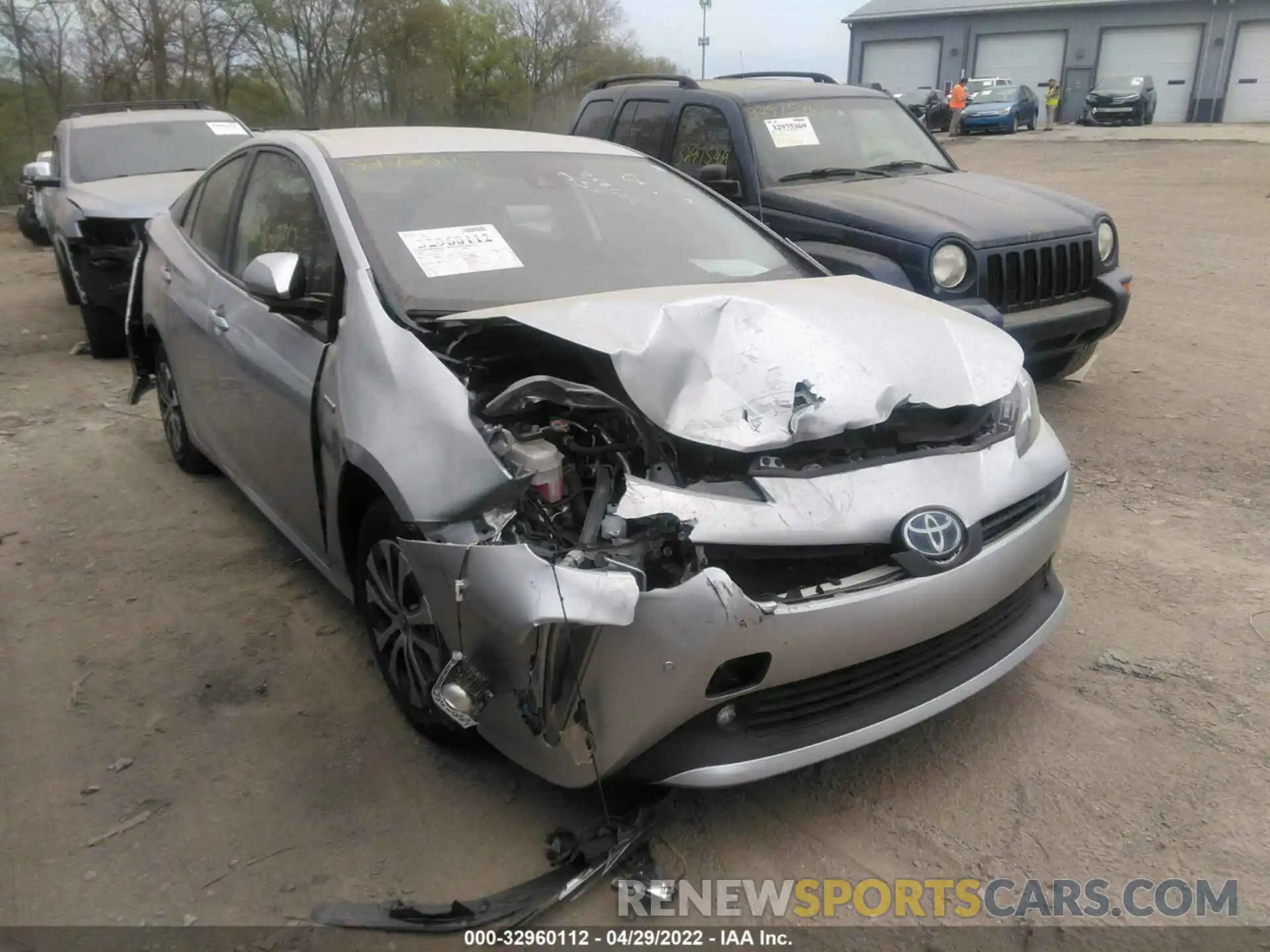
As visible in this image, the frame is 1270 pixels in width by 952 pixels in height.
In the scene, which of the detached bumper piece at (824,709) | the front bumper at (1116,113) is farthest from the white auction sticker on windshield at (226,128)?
the front bumper at (1116,113)

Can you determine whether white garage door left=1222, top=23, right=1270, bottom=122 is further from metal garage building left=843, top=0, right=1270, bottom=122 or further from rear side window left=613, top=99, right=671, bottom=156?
rear side window left=613, top=99, right=671, bottom=156

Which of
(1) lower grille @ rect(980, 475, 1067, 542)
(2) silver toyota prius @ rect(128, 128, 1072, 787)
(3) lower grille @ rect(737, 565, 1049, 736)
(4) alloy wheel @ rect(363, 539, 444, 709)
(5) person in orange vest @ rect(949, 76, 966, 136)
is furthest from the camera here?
(5) person in orange vest @ rect(949, 76, 966, 136)

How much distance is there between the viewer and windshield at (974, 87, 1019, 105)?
2869 centimetres

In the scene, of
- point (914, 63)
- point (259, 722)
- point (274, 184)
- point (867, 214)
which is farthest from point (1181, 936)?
point (914, 63)

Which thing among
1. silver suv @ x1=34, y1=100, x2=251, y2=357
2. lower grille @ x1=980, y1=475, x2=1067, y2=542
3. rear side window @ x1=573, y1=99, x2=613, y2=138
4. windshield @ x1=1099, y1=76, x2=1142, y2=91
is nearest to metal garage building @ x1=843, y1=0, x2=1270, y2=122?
windshield @ x1=1099, y1=76, x2=1142, y2=91

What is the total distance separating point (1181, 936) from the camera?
229cm

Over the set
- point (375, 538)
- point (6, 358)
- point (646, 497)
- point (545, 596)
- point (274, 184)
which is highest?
point (274, 184)

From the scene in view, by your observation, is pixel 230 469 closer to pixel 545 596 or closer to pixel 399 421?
pixel 399 421

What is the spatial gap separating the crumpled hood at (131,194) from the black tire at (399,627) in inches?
203

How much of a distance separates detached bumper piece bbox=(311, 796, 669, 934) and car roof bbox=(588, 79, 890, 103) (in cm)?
502

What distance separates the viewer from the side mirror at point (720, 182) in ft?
Result: 20.0

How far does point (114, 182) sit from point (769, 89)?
17.1 feet

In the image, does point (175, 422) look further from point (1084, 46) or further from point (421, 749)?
point (1084, 46)

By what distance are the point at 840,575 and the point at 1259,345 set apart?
587cm
